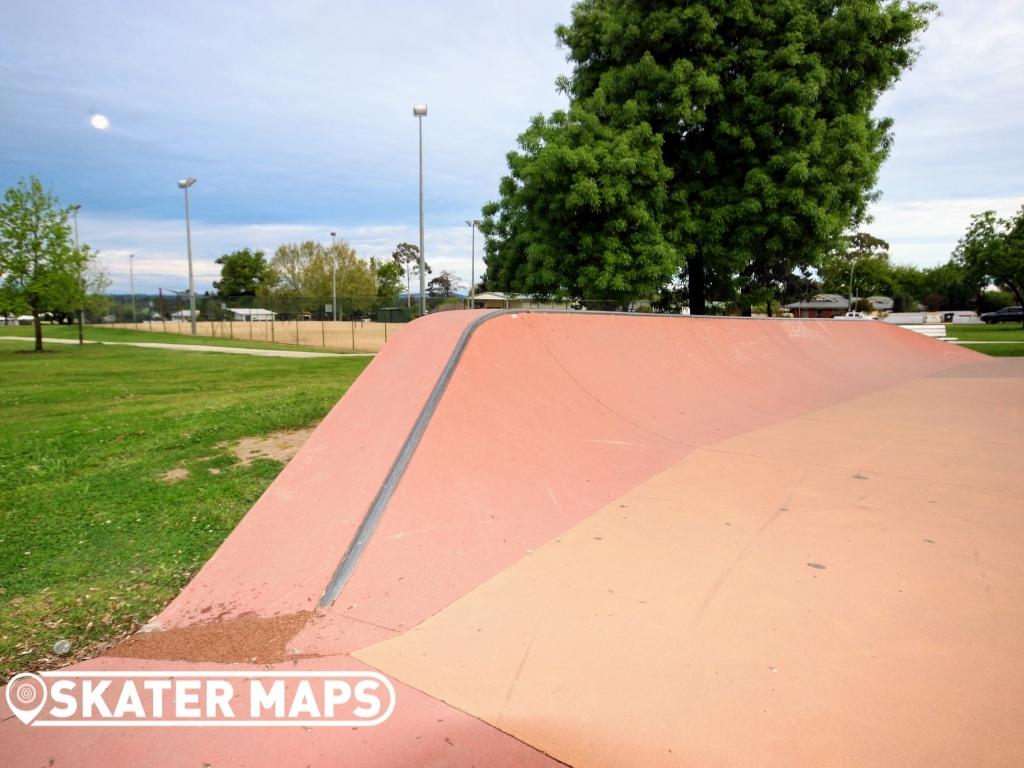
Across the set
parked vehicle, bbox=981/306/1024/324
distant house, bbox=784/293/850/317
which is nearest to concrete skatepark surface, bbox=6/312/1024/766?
parked vehicle, bbox=981/306/1024/324

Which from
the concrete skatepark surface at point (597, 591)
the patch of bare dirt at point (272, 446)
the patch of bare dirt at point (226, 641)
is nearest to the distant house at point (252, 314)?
the patch of bare dirt at point (272, 446)

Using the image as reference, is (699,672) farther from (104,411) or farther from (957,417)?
(104,411)

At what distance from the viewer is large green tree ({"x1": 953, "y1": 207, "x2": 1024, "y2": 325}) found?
44156 millimetres

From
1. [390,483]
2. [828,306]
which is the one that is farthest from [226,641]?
[828,306]

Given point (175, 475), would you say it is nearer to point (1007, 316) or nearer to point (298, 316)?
point (298, 316)

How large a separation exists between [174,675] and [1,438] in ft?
19.2

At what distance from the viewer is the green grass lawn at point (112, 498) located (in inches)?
124

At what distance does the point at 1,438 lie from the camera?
256 inches

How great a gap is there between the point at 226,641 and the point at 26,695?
2.54 feet

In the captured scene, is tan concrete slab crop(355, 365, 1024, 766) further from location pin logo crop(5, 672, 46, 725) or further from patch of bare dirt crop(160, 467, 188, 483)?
patch of bare dirt crop(160, 467, 188, 483)

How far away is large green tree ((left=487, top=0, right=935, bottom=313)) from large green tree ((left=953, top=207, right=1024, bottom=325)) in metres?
37.9

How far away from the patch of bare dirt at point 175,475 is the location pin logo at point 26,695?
2608 millimetres

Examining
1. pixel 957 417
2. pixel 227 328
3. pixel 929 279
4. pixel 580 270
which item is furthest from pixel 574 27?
pixel 929 279

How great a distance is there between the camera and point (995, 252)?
146 feet
